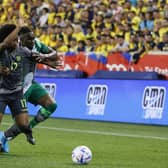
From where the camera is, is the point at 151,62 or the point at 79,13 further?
the point at 79,13

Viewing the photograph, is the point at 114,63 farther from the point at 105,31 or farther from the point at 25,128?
the point at 25,128

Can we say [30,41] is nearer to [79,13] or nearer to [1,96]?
[1,96]

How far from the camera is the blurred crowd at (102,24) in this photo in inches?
910

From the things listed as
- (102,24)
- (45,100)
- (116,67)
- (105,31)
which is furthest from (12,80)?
(102,24)

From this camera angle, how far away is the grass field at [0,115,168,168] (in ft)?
37.4

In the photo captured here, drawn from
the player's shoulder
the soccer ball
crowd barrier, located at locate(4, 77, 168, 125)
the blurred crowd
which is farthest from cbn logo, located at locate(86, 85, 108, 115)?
the soccer ball

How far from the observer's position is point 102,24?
25922mm

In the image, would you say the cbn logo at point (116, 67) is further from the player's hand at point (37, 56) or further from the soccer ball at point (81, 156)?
the soccer ball at point (81, 156)

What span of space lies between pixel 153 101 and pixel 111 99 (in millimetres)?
1685

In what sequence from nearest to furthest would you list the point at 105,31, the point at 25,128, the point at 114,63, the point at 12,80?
the point at 12,80 < the point at 25,128 < the point at 114,63 < the point at 105,31

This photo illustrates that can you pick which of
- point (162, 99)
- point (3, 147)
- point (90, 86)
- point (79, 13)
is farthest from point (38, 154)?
point (79, 13)

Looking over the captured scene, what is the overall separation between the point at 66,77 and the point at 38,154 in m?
10.8

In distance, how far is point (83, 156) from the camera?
11.2 metres

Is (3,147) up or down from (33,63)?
down
